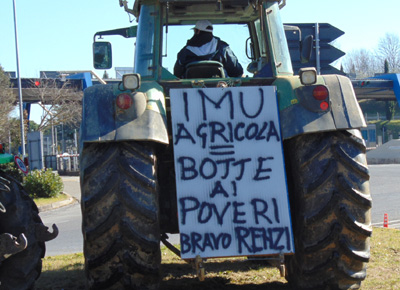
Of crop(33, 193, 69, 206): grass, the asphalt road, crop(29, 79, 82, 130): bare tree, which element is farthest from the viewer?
crop(29, 79, 82, 130): bare tree

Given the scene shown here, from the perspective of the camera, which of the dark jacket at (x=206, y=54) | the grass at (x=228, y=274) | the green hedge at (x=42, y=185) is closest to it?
the grass at (x=228, y=274)

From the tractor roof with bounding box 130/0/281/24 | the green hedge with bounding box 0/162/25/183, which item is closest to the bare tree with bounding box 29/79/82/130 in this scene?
the green hedge with bounding box 0/162/25/183

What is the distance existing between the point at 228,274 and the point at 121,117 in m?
2.32

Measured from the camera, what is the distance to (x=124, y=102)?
13.9 feet

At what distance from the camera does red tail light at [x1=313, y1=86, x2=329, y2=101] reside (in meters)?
4.38

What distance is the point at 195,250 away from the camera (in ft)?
13.7

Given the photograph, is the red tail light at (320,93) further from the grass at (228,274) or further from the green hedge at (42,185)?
the green hedge at (42,185)

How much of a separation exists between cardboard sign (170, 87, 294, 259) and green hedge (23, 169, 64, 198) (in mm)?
16133

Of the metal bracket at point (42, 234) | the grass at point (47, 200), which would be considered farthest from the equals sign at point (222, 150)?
the grass at point (47, 200)

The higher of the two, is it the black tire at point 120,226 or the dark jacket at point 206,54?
the dark jacket at point 206,54

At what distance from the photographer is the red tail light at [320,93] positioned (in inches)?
172

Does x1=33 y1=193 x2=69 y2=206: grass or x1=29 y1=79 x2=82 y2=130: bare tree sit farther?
x1=29 y1=79 x2=82 y2=130: bare tree

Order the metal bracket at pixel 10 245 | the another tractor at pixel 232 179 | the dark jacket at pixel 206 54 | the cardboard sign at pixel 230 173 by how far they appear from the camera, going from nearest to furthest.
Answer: the metal bracket at pixel 10 245 < the another tractor at pixel 232 179 < the cardboard sign at pixel 230 173 < the dark jacket at pixel 206 54

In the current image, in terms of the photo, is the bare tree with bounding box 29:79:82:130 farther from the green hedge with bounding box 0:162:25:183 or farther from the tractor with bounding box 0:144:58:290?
the tractor with bounding box 0:144:58:290
